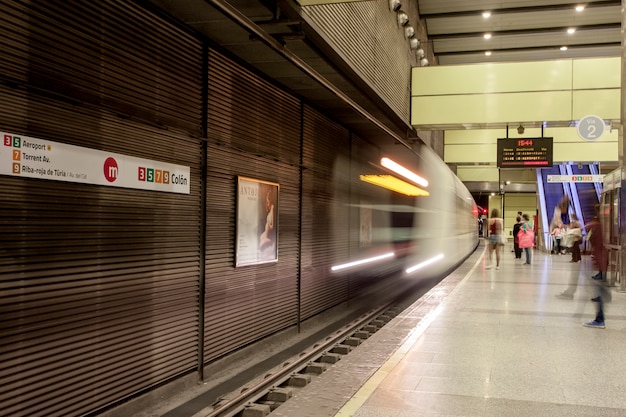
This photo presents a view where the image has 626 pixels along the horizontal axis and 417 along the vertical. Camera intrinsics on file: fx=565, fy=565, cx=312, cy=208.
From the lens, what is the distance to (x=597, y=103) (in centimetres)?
1285

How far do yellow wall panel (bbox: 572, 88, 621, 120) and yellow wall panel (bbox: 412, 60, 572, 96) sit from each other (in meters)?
0.41

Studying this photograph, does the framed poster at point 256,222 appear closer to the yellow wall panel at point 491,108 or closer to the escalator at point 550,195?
the yellow wall panel at point 491,108

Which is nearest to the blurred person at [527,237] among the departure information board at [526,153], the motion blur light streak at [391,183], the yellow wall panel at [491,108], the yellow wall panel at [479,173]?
the departure information board at [526,153]

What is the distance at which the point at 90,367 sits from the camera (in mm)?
4457

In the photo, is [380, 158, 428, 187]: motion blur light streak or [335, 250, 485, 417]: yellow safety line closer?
[335, 250, 485, 417]: yellow safety line

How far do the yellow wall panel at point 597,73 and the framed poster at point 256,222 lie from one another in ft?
28.8

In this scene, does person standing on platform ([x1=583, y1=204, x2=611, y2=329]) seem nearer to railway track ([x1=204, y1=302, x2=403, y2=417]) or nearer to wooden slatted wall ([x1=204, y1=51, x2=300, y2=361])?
railway track ([x1=204, y1=302, x2=403, y2=417])

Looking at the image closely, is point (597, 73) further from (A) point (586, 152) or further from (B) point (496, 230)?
(A) point (586, 152)

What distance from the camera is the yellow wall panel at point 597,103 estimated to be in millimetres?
12852

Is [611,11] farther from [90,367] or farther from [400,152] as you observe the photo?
[90,367]

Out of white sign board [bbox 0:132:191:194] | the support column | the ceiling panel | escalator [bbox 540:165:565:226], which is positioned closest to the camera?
white sign board [bbox 0:132:191:194]

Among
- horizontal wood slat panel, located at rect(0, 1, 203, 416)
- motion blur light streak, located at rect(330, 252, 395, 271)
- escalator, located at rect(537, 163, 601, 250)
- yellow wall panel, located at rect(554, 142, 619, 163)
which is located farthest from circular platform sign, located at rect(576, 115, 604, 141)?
escalator, located at rect(537, 163, 601, 250)

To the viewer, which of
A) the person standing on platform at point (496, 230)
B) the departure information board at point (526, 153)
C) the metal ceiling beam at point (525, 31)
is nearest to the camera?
the departure information board at point (526, 153)

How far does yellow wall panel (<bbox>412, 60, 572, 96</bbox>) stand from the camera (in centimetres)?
1324
